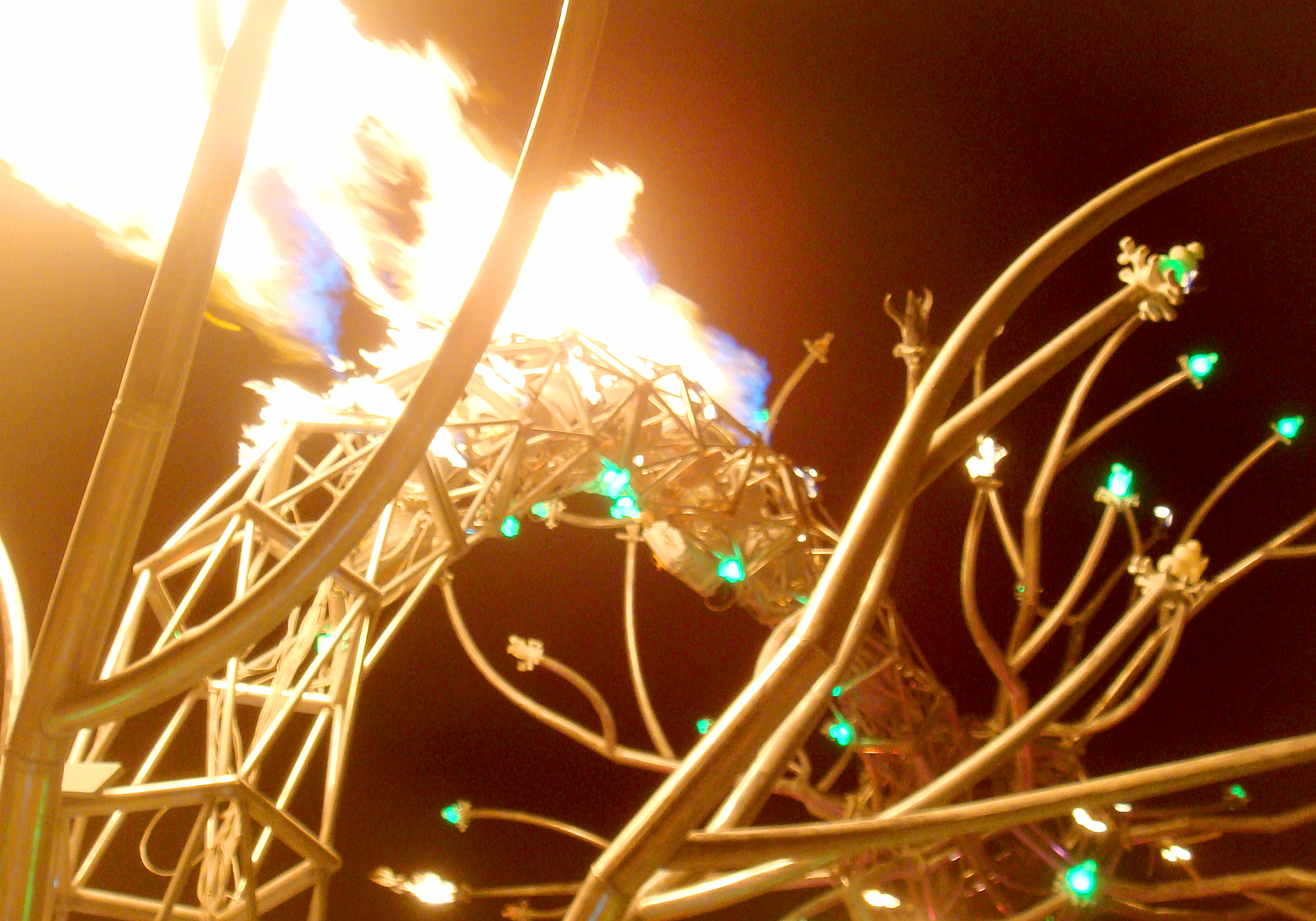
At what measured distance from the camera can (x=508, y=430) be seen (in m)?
6.56

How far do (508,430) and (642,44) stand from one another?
302cm

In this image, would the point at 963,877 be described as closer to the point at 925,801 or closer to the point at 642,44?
the point at 925,801

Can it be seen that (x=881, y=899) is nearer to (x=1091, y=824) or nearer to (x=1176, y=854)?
(x=1091, y=824)

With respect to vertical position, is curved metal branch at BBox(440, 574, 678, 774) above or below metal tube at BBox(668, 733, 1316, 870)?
above

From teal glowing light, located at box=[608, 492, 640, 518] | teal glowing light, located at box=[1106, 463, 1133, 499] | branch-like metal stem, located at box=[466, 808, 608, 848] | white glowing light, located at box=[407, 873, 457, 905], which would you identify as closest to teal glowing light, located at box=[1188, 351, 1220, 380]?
teal glowing light, located at box=[1106, 463, 1133, 499]

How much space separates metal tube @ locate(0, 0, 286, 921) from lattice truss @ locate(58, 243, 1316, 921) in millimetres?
1013

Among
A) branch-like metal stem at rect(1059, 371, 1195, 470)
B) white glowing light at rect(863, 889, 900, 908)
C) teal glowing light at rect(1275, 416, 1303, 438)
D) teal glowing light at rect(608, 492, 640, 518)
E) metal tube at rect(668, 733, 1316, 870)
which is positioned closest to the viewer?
metal tube at rect(668, 733, 1316, 870)

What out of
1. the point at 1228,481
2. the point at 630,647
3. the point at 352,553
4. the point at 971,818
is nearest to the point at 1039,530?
the point at 1228,481

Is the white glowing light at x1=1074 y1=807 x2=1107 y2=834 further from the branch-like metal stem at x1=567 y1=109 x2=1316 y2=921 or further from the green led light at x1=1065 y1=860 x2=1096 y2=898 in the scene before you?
the branch-like metal stem at x1=567 y1=109 x2=1316 y2=921

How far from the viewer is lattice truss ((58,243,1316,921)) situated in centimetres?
462

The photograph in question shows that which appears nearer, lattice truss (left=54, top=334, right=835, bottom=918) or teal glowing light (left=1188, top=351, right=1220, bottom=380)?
lattice truss (left=54, top=334, right=835, bottom=918)

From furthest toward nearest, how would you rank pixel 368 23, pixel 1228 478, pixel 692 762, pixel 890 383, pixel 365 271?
pixel 890 383, pixel 1228 478, pixel 365 271, pixel 368 23, pixel 692 762

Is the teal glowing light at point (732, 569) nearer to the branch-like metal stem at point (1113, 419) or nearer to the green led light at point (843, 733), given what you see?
the green led light at point (843, 733)

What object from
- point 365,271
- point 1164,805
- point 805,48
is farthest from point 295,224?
point 1164,805
